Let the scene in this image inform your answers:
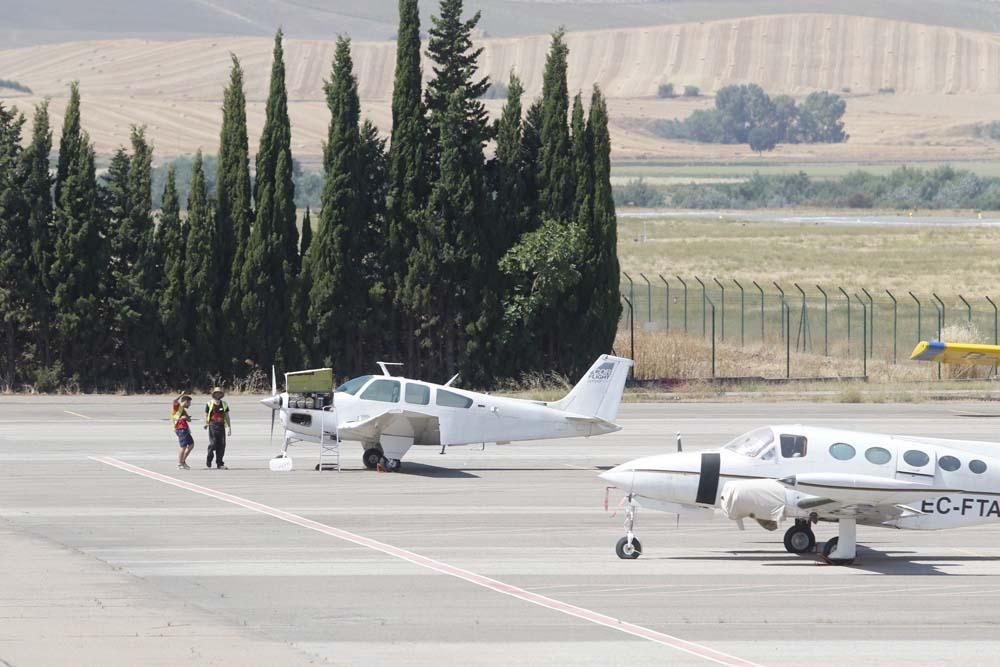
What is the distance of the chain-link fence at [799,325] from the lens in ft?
153

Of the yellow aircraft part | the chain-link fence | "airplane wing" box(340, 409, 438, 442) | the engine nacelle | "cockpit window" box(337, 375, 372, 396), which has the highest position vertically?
the chain-link fence

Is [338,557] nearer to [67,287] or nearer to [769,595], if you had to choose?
[769,595]

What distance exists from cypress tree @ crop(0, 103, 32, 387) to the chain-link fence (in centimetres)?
1656

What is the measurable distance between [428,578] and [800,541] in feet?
16.2

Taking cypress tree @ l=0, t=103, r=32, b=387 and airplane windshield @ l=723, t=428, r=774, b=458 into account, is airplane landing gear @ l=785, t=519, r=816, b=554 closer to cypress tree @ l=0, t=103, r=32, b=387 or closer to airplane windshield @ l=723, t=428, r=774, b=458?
airplane windshield @ l=723, t=428, r=774, b=458

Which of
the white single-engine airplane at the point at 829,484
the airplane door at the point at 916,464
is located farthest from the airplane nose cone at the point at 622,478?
the airplane door at the point at 916,464

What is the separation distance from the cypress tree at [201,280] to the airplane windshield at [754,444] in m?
25.2

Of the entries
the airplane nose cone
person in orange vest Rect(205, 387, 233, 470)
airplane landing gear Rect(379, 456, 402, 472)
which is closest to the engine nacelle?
the airplane nose cone

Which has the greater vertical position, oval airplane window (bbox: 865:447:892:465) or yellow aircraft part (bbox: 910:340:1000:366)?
yellow aircraft part (bbox: 910:340:1000:366)

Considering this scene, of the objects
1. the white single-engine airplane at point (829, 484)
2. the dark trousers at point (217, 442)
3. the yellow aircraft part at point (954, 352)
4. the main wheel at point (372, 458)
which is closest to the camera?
the white single-engine airplane at point (829, 484)

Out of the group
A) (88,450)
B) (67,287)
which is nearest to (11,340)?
(67,287)

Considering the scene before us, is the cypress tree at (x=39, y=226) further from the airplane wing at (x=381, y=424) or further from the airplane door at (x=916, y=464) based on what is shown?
the airplane door at (x=916, y=464)

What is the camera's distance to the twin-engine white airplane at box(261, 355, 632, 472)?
1069 inches

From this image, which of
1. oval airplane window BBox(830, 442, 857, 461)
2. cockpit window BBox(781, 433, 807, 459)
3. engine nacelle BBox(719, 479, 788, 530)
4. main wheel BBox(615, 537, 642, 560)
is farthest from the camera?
main wheel BBox(615, 537, 642, 560)
